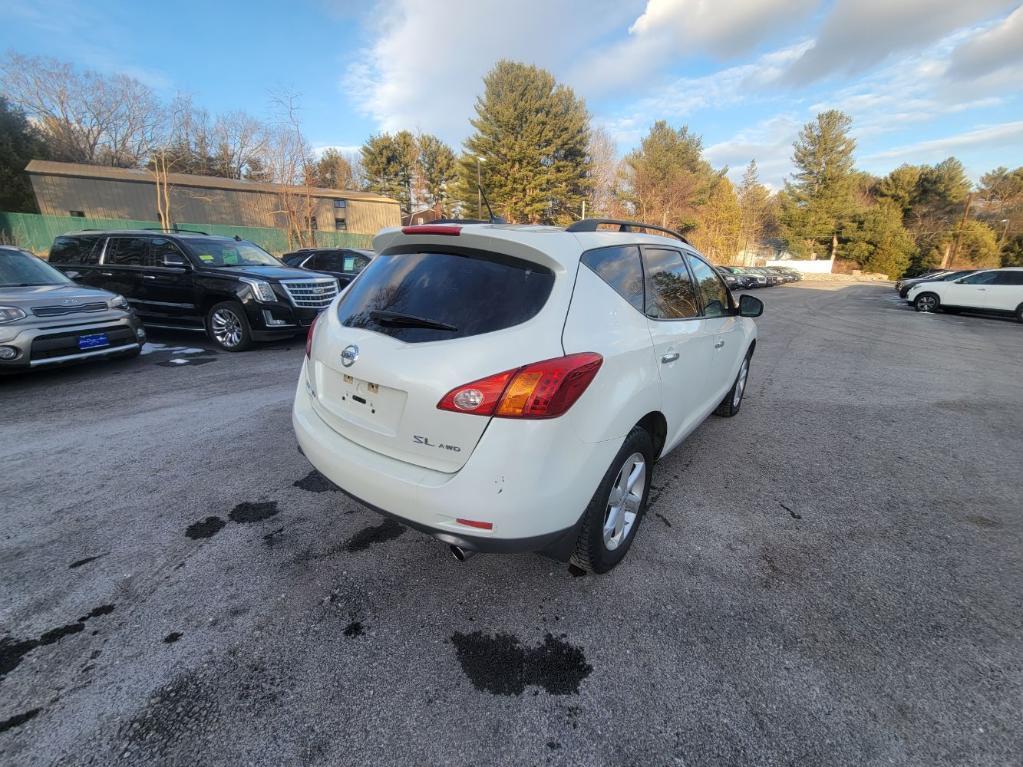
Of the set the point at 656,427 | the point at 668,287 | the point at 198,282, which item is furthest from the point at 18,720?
the point at 198,282

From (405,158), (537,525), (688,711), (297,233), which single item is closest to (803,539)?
(688,711)

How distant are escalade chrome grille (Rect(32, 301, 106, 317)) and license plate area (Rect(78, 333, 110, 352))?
296mm

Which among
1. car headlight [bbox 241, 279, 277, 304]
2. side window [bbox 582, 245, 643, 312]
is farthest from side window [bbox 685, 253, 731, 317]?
car headlight [bbox 241, 279, 277, 304]

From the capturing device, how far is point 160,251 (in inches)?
286

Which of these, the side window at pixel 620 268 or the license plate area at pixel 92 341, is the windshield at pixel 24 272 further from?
the side window at pixel 620 268

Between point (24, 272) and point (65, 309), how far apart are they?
1202 millimetres

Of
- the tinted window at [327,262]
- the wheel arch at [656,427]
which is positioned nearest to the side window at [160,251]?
the tinted window at [327,262]

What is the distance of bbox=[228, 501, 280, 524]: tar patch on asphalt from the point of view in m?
2.79

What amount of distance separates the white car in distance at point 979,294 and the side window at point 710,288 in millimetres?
17355

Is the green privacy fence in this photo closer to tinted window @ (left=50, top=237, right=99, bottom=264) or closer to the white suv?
tinted window @ (left=50, top=237, right=99, bottom=264)

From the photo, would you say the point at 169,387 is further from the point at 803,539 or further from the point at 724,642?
the point at 803,539

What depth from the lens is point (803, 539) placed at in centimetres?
280

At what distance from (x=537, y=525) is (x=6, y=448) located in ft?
14.4

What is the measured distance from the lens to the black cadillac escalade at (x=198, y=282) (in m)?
6.92
